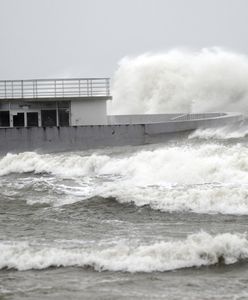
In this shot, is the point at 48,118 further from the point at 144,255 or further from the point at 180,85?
the point at 144,255

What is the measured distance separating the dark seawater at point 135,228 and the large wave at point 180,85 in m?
17.8

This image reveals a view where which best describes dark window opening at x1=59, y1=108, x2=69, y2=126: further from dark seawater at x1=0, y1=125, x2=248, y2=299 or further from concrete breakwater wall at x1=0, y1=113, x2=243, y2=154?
dark seawater at x1=0, y1=125, x2=248, y2=299

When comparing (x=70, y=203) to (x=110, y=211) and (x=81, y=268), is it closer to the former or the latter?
(x=110, y=211)

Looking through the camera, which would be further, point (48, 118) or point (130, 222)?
point (48, 118)

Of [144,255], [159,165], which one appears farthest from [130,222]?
[159,165]

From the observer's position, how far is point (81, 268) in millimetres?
9367

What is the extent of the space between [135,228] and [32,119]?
69.2 feet

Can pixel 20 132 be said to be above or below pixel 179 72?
below

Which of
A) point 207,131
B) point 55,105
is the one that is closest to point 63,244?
point 207,131

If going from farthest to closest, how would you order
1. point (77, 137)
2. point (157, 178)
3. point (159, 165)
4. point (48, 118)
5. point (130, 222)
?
point (48, 118) → point (77, 137) → point (159, 165) → point (157, 178) → point (130, 222)

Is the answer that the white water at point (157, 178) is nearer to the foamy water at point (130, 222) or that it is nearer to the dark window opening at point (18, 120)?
the foamy water at point (130, 222)

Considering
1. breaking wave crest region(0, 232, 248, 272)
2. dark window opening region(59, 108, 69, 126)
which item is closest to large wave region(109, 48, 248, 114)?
dark window opening region(59, 108, 69, 126)

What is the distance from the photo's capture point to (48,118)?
32.1 metres

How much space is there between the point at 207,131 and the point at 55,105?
10.5 metres
